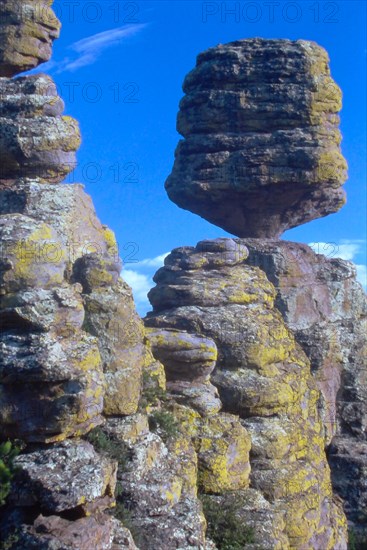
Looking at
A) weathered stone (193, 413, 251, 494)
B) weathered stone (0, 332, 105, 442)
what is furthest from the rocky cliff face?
weathered stone (193, 413, 251, 494)

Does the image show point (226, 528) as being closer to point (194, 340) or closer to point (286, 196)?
point (194, 340)

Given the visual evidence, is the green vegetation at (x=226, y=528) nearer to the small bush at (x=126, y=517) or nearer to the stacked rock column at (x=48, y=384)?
the small bush at (x=126, y=517)

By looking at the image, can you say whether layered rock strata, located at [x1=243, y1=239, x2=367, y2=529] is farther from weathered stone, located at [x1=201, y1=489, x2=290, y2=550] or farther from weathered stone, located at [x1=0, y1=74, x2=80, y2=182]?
weathered stone, located at [x1=0, y1=74, x2=80, y2=182]

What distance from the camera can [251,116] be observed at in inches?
1326

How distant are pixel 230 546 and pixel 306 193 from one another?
59.3ft

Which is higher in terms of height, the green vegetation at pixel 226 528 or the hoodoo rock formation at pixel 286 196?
the hoodoo rock formation at pixel 286 196

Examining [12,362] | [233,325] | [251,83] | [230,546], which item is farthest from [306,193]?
[12,362]

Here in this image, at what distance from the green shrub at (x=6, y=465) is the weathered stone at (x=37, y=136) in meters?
7.38

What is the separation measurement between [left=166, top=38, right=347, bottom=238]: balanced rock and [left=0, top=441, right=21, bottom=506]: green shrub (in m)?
20.0

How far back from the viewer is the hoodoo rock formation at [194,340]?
589 inches

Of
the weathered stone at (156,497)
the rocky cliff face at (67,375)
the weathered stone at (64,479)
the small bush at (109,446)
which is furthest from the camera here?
the small bush at (109,446)

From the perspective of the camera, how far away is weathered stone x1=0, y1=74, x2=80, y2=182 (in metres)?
19.7

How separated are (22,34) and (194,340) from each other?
8.77 metres

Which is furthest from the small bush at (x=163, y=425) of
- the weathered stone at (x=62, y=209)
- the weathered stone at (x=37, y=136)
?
the weathered stone at (x=37, y=136)
